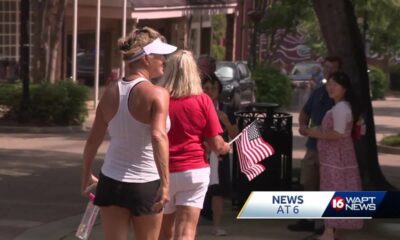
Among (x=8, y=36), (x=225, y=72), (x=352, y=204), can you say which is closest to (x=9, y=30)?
(x=8, y=36)

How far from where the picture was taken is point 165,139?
5520 mm

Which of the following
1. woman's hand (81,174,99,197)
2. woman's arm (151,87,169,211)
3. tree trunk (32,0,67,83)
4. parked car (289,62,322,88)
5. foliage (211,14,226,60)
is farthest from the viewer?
foliage (211,14,226,60)

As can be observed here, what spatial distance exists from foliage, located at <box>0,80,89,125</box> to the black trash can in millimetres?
10259

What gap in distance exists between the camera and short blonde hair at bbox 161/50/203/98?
21.1ft

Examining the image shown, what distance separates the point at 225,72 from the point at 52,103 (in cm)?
983

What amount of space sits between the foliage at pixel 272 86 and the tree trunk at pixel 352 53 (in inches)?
719

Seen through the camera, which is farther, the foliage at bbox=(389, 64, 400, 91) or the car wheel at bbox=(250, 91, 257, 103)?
the foliage at bbox=(389, 64, 400, 91)

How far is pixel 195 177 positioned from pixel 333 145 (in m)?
2.21

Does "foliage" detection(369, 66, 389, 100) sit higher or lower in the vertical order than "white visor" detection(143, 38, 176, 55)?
lower

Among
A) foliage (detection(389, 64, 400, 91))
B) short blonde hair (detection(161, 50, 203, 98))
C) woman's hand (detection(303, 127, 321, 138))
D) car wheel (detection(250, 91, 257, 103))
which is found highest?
short blonde hair (detection(161, 50, 203, 98))

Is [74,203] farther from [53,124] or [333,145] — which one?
[53,124]

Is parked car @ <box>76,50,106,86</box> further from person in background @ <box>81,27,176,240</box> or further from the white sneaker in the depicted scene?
→ person in background @ <box>81,27,176,240</box>

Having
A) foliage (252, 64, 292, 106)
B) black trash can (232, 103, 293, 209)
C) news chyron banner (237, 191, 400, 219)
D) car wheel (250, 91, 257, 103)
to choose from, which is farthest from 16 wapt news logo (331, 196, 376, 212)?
foliage (252, 64, 292, 106)

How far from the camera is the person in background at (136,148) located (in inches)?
218
